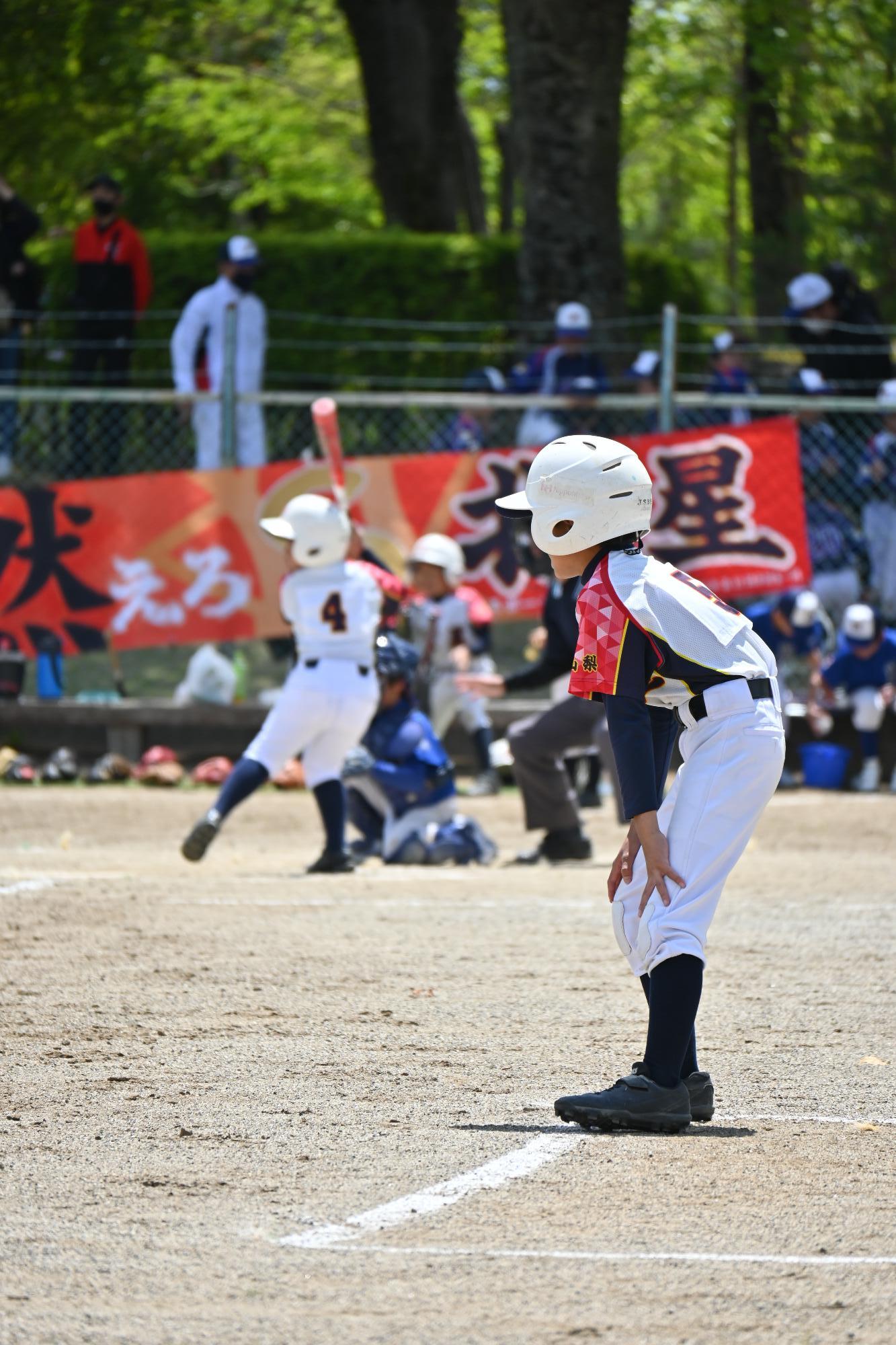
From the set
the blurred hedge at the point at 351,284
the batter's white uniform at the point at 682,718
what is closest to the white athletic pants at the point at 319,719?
the batter's white uniform at the point at 682,718

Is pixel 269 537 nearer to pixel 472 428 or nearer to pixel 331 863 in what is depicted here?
pixel 472 428

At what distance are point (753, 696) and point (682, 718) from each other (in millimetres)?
188

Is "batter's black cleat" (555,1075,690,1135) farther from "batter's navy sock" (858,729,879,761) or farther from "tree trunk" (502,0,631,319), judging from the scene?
"tree trunk" (502,0,631,319)

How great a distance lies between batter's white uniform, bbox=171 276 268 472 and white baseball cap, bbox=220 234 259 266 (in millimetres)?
167

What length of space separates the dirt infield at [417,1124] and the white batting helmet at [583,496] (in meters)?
1.48

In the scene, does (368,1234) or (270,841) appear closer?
(368,1234)

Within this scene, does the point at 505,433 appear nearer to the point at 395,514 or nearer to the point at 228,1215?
the point at 395,514

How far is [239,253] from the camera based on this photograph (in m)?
13.6

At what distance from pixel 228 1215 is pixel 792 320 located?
10.6m

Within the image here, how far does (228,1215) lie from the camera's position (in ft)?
12.8

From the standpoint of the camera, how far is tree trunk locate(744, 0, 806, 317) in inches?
684

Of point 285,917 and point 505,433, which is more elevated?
point 505,433

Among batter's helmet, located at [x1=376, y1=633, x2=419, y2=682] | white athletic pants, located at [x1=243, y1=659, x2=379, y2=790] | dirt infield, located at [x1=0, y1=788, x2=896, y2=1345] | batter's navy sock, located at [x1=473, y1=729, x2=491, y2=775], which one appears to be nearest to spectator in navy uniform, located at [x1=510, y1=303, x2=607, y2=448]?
batter's navy sock, located at [x1=473, y1=729, x2=491, y2=775]

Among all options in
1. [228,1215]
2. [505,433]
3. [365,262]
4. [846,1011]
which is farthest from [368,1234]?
[365,262]
